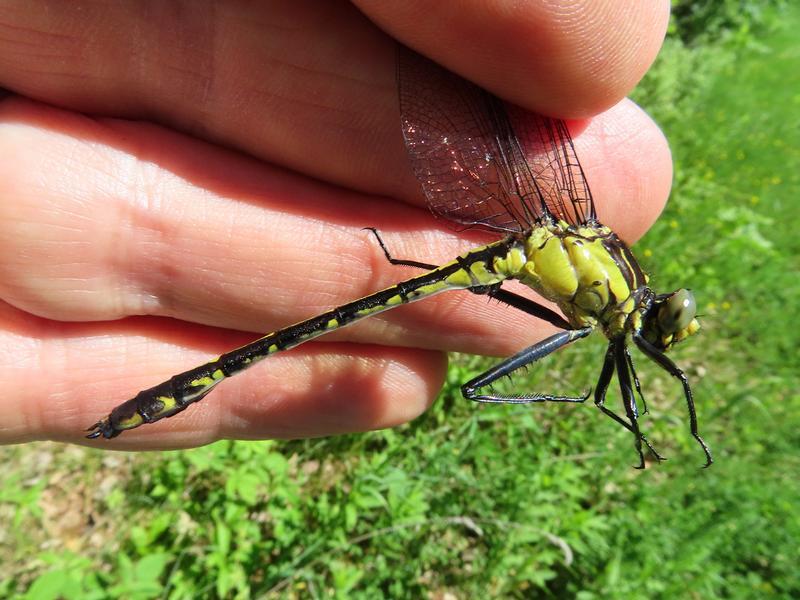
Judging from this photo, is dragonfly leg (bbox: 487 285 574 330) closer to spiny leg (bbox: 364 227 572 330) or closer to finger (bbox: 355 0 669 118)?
spiny leg (bbox: 364 227 572 330)

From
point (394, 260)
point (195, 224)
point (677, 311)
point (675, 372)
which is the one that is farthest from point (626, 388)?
point (195, 224)

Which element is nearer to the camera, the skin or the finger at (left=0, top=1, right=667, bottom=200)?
the finger at (left=0, top=1, right=667, bottom=200)

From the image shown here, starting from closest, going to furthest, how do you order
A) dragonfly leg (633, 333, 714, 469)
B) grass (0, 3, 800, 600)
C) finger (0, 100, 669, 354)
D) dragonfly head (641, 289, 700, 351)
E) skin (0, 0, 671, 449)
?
skin (0, 0, 671, 449) < finger (0, 100, 669, 354) < dragonfly leg (633, 333, 714, 469) < dragonfly head (641, 289, 700, 351) < grass (0, 3, 800, 600)

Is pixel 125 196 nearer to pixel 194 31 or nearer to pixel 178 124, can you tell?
pixel 178 124

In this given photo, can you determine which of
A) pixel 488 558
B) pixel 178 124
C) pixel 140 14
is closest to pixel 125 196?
pixel 178 124

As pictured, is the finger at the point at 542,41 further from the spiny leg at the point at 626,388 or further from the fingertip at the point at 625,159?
the spiny leg at the point at 626,388

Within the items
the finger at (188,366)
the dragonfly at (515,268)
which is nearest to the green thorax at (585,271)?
the dragonfly at (515,268)

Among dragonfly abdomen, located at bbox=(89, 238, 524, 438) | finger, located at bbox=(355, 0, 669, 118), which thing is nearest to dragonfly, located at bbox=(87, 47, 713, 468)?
dragonfly abdomen, located at bbox=(89, 238, 524, 438)
